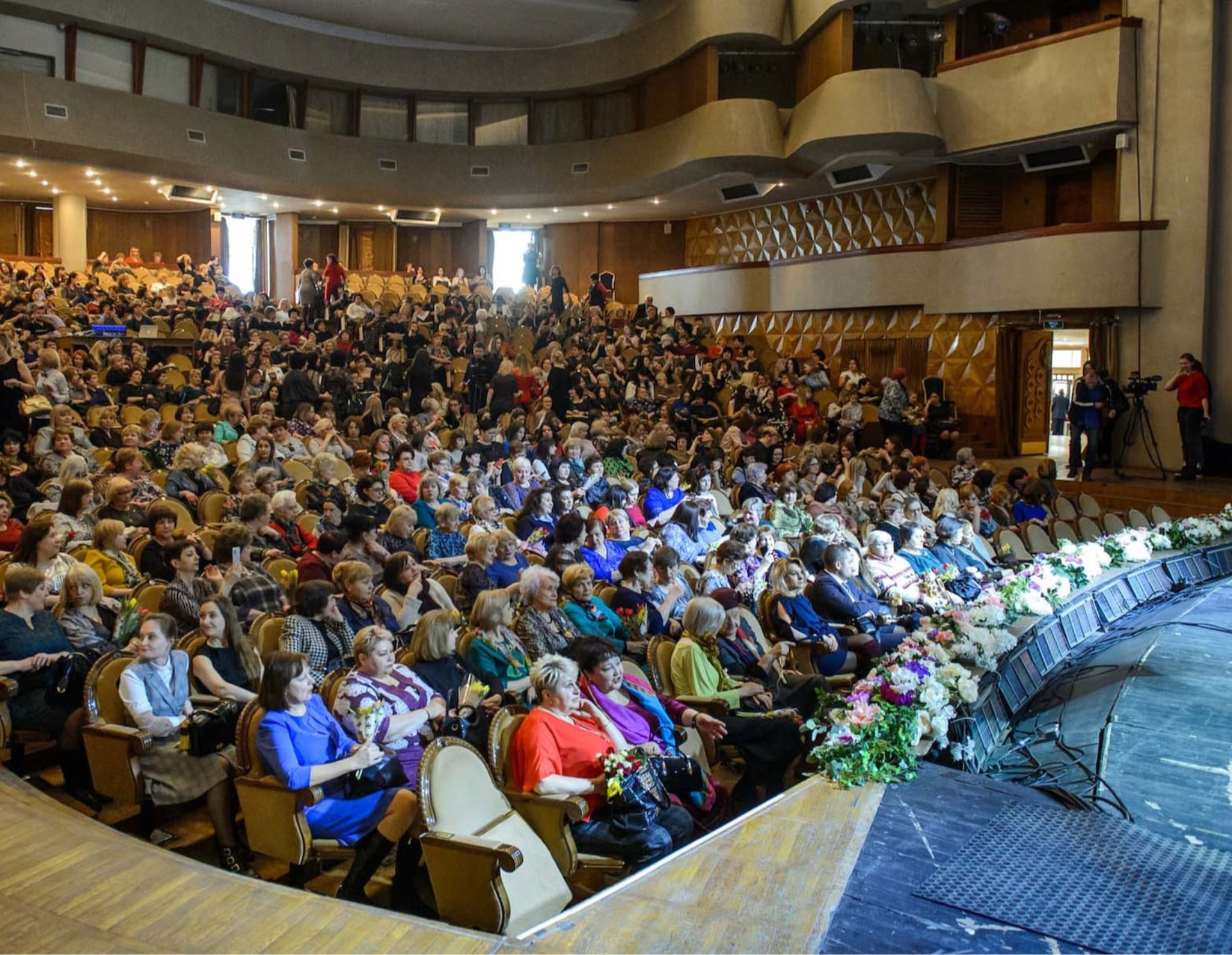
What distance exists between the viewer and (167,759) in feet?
12.9

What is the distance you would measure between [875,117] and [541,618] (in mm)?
11703

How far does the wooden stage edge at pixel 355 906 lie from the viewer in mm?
2848

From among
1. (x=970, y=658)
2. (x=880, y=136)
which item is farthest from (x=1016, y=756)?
(x=880, y=136)

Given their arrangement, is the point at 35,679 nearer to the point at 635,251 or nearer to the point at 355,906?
the point at 355,906

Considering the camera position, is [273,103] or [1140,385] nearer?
[1140,385]

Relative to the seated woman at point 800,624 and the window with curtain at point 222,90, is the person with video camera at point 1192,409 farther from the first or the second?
the window with curtain at point 222,90

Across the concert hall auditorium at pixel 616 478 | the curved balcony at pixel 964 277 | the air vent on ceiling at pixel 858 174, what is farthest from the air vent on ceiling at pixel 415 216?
the air vent on ceiling at pixel 858 174

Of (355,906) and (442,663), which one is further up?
(442,663)

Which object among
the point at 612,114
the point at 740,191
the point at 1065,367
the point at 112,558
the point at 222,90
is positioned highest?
the point at 612,114

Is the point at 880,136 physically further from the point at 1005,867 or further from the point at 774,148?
the point at 1005,867

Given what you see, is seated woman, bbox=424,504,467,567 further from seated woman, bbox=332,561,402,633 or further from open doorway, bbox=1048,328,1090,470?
open doorway, bbox=1048,328,1090,470

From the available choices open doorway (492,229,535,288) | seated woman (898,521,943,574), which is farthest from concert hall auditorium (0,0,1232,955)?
open doorway (492,229,535,288)

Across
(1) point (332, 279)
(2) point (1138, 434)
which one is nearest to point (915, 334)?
(2) point (1138, 434)

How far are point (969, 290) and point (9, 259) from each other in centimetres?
1689
